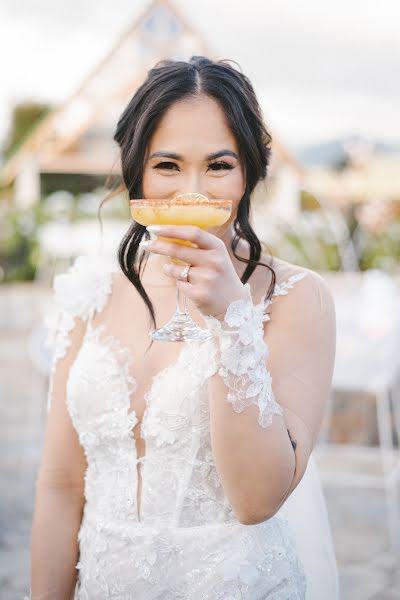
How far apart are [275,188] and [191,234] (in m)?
16.0

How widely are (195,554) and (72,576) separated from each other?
36cm

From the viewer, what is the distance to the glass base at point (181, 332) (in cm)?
169

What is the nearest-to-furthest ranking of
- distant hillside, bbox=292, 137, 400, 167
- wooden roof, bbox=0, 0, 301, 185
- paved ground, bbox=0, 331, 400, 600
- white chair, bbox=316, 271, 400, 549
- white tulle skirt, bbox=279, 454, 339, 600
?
white tulle skirt, bbox=279, 454, 339, 600
paved ground, bbox=0, 331, 400, 600
white chair, bbox=316, 271, 400, 549
wooden roof, bbox=0, 0, 301, 185
distant hillside, bbox=292, 137, 400, 167

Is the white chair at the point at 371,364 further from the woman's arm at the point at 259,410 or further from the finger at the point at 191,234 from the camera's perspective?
the finger at the point at 191,234

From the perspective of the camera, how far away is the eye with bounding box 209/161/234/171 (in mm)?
1772

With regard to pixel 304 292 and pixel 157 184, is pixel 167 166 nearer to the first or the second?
pixel 157 184

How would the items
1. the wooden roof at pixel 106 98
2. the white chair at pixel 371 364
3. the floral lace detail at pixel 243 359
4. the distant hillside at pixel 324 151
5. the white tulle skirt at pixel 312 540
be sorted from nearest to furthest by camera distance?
the floral lace detail at pixel 243 359 → the white tulle skirt at pixel 312 540 → the white chair at pixel 371 364 → the wooden roof at pixel 106 98 → the distant hillside at pixel 324 151

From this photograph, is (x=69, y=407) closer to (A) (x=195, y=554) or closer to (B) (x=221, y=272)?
(A) (x=195, y=554)

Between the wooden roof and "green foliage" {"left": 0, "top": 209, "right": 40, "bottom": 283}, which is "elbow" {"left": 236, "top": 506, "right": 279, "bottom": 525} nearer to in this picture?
"green foliage" {"left": 0, "top": 209, "right": 40, "bottom": 283}

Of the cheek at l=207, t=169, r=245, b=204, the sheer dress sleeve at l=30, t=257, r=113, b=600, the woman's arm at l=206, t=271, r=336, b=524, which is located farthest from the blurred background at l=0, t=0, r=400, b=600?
the woman's arm at l=206, t=271, r=336, b=524


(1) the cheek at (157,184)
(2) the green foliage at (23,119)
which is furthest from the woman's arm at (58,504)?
(2) the green foliage at (23,119)

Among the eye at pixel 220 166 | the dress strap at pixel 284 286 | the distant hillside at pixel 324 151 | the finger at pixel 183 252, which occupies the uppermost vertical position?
the distant hillside at pixel 324 151

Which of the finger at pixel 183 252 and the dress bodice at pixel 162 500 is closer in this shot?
the finger at pixel 183 252

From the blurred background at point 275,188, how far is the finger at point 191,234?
776 mm
